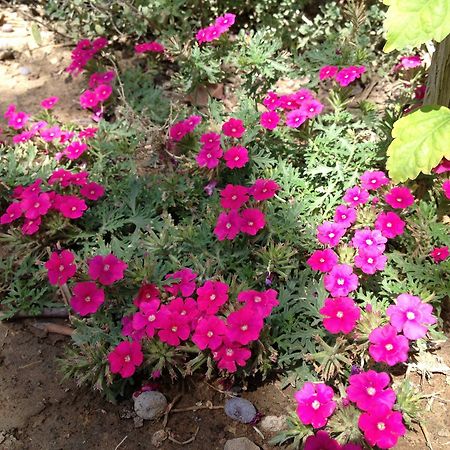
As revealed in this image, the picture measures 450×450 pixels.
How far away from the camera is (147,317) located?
95.7 inches

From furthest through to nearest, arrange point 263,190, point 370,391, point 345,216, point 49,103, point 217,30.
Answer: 1. point 49,103
2. point 217,30
3. point 263,190
4. point 345,216
5. point 370,391

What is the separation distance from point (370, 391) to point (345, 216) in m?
0.86

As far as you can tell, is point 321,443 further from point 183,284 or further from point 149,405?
point 183,284

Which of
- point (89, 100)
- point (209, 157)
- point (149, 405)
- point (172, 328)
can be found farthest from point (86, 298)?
point (89, 100)

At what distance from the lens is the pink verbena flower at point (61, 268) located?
100 inches

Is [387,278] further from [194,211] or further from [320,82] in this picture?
[320,82]

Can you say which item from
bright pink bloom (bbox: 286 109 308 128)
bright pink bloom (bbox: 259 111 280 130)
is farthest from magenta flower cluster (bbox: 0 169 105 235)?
bright pink bloom (bbox: 286 109 308 128)

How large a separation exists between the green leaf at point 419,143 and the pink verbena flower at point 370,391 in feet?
2.61

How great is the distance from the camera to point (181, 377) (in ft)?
8.25

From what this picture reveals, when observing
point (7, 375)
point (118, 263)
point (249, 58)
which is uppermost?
point (249, 58)

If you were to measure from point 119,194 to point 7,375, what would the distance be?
1.12 metres

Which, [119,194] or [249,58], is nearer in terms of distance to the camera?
[119,194]

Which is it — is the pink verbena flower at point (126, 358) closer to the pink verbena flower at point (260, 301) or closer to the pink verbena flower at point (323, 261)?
the pink verbena flower at point (260, 301)

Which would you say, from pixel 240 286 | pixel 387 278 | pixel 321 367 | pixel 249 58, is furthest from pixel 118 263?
pixel 249 58
